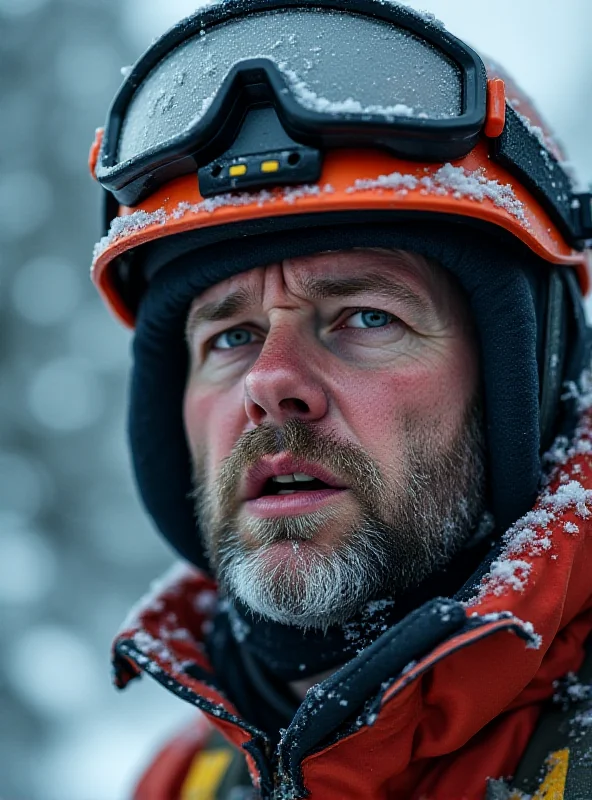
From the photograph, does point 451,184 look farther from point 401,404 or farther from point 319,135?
point 401,404

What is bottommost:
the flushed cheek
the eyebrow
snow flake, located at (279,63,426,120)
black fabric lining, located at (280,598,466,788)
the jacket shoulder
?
the jacket shoulder

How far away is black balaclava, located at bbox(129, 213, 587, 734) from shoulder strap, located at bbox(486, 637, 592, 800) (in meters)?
0.34

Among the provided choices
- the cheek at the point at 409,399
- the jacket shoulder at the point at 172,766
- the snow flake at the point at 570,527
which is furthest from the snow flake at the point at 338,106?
the jacket shoulder at the point at 172,766

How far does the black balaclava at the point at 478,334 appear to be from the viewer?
5.79ft

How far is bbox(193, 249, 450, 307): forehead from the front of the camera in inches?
71.1

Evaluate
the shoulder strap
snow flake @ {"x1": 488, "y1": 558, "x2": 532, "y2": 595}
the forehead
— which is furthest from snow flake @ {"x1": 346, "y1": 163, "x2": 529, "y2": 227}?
the shoulder strap

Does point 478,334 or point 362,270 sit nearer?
point 362,270

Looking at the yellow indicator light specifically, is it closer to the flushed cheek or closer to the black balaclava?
the black balaclava

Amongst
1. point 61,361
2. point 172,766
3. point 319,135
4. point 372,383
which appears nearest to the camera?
point 319,135

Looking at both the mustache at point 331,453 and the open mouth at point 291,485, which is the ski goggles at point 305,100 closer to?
the mustache at point 331,453

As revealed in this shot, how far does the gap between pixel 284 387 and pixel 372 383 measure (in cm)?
23

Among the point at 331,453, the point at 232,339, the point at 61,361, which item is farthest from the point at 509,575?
the point at 61,361

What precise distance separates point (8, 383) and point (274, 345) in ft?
25.4

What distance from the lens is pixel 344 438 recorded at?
1735 millimetres
